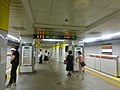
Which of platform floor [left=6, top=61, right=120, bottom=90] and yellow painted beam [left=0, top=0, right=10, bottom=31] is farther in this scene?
platform floor [left=6, top=61, right=120, bottom=90]

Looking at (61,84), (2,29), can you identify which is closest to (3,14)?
(2,29)

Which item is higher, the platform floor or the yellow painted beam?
the yellow painted beam

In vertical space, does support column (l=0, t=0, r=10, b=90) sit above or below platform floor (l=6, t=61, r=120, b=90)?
above

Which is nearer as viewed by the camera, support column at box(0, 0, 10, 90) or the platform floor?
support column at box(0, 0, 10, 90)

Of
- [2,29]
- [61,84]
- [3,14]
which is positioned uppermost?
[3,14]

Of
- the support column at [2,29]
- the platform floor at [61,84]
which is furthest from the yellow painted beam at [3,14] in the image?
the platform floor at [61,84]

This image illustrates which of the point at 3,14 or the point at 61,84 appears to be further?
the point at 61,84

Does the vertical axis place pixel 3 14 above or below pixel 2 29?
above

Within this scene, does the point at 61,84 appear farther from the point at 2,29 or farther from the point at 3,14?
the point at 3,14

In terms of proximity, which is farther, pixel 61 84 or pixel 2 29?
pixel 61 84

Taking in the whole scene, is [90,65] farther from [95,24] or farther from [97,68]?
[95,24]

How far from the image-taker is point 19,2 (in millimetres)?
2689

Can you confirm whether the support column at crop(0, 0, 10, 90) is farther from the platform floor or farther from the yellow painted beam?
the platform floor

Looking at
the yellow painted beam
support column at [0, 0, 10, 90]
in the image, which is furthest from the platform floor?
the yellow painted beam
